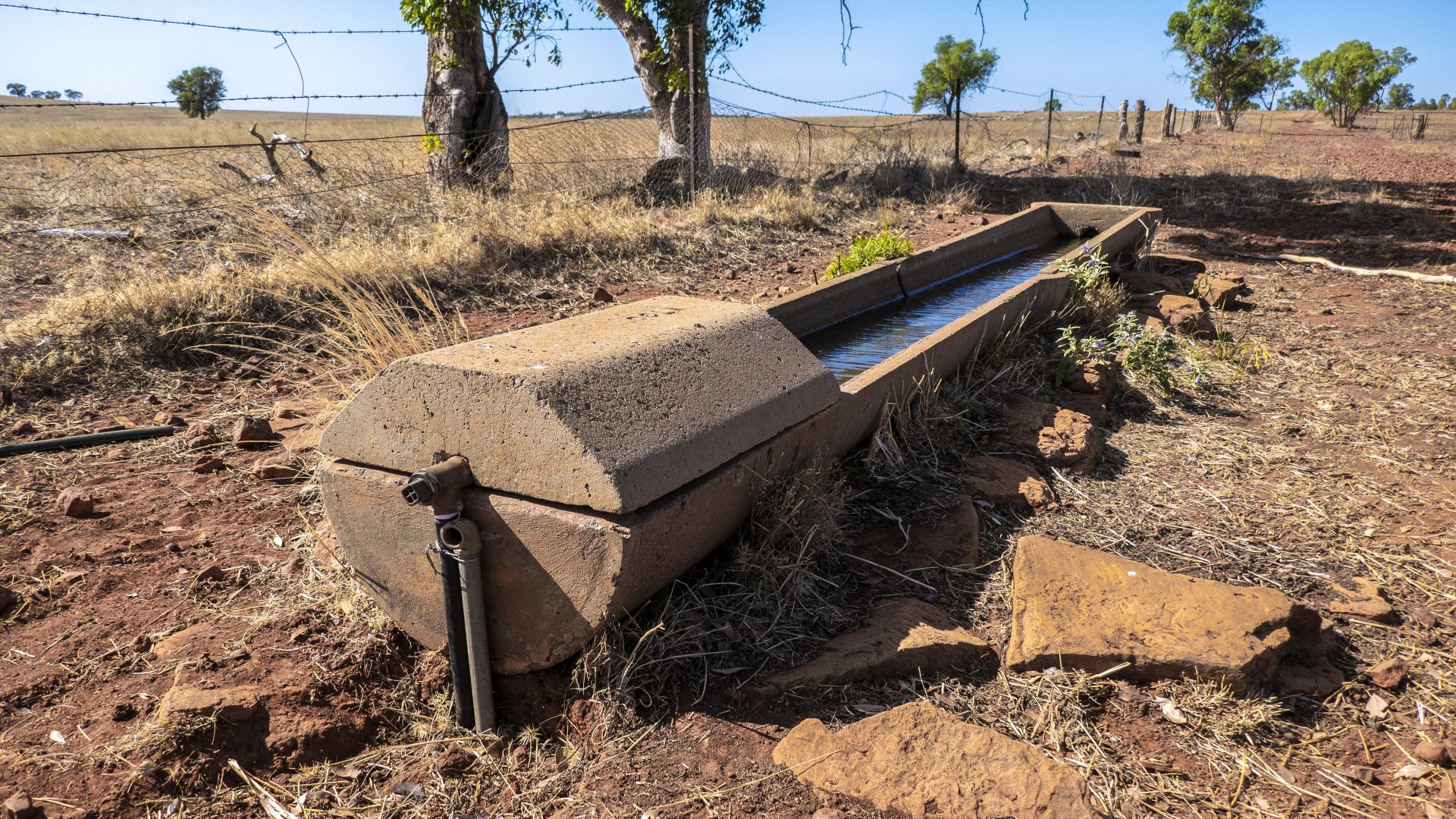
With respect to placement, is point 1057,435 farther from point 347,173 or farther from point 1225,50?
point 1225,50

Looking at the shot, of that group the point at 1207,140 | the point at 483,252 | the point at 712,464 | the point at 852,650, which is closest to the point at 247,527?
the point at 712,464

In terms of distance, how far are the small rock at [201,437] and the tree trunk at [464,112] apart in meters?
5.18

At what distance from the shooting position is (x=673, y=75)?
392 inches

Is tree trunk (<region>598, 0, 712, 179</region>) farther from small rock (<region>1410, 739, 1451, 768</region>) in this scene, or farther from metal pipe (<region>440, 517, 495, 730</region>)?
small rock (<region>1410, 739, 1451, 768</region>)

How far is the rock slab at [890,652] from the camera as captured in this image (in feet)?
7.91

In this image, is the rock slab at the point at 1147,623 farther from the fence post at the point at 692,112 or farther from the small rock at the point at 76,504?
the fence post at the point at 692,112

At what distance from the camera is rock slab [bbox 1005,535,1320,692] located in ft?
7.84

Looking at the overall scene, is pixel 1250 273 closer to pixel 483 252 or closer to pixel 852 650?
pixel 483 252

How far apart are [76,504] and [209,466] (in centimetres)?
50

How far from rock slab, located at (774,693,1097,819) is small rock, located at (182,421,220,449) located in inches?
117

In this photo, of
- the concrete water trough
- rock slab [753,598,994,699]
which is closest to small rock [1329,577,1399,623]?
rock slab [753,598,994,699]

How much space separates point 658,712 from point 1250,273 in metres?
7.89

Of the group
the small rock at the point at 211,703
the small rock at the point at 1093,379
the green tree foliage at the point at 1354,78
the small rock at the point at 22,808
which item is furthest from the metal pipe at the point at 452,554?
the green tree foliage at the point at 1354,78

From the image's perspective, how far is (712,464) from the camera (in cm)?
243
